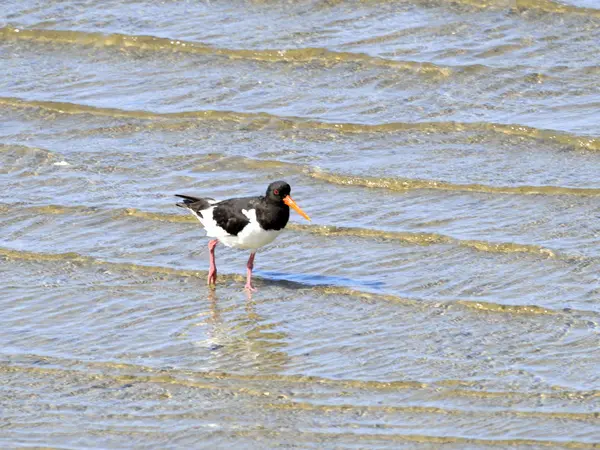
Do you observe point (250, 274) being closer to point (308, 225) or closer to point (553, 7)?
point (308, 225)

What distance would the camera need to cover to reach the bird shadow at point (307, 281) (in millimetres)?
8844

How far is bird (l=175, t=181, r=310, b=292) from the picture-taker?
906 cm

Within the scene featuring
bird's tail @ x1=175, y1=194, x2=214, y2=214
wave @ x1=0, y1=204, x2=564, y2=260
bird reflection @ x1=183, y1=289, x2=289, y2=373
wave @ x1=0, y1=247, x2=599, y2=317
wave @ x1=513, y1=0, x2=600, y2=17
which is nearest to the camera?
bird reflection @ x1=183, y1=289, x2=289, y2=373

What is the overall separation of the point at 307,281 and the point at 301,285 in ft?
0.25

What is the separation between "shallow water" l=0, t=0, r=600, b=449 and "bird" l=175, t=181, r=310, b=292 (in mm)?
250

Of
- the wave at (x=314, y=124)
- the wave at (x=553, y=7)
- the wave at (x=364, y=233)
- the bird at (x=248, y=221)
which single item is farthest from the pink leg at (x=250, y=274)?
the wave at (x=553, y=7)

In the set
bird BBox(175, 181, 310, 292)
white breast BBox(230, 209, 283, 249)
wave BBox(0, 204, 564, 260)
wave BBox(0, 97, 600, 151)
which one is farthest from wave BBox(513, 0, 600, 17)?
white breast BBox(230, 209, 283, 249)

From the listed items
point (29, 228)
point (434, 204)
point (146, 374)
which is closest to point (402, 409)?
point (146, 374)

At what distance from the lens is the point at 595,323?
788 cm

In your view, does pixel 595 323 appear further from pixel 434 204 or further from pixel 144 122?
pixel 144 122

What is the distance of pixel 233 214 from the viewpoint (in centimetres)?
920

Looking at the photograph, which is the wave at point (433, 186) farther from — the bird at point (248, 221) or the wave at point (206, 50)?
the wave at point (206, 50)

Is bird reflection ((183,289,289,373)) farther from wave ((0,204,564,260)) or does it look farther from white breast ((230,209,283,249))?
wave ((0,204,564,260))

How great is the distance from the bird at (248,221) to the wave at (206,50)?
153 inches
